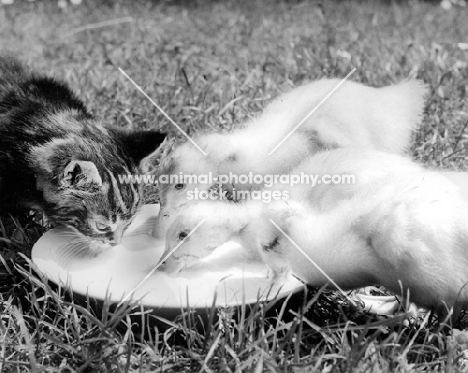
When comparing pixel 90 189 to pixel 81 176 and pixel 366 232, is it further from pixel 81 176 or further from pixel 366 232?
pixel 366 232

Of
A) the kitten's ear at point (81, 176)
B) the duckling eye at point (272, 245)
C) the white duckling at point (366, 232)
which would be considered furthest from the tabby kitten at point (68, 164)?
the duckling eye at point (272, 245)

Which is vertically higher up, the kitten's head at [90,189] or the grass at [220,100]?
the kitten's head at [90,189]

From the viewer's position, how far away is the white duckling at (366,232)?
6.31 feet

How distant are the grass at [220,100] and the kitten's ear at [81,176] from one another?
0.35 meters

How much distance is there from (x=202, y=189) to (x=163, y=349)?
0.76 metres

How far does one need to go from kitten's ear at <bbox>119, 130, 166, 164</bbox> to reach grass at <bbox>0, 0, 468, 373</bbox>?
567 millimetres

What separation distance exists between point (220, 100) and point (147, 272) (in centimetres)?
174

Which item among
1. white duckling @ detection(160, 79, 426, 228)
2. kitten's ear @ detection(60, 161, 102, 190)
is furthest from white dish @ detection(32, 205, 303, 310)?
white duckling @ detection(160, 79, 426, 228)

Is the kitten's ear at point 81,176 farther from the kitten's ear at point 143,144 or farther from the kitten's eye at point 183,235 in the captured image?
the kitten's eye at point 183,235

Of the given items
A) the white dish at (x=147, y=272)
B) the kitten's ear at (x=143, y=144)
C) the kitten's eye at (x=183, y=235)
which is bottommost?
the white dish at (x=147, y=272)

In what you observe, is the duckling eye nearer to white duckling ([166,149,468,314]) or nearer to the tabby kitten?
white duckling ([166,149,468,314])

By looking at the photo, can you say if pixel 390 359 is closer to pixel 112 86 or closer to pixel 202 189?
pixel 202 189

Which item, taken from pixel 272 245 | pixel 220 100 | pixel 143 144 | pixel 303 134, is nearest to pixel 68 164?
pixel 143 144

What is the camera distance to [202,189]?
2.55 meters
